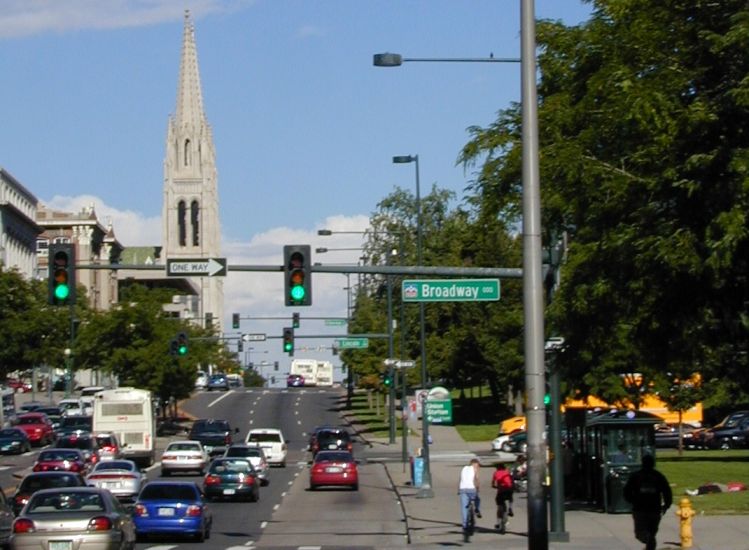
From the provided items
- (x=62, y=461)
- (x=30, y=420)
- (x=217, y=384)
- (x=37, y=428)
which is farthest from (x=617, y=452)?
(x=217, y=384)

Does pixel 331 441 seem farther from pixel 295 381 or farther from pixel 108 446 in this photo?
pixel 295 381

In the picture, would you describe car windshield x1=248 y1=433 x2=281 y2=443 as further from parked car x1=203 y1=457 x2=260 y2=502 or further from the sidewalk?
parked car x1=203 y1=457 x2=260 y2=502

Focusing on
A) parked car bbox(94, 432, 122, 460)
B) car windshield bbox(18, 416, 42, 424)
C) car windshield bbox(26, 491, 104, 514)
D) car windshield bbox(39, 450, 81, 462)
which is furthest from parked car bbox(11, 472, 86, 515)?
car windshield bbox(18, 416, 42, 424)

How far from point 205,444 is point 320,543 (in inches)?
1484

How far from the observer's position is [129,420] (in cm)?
6359

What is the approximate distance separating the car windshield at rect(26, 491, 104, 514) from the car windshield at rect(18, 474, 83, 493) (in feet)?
38.9

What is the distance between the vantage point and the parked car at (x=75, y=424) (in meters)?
70.1

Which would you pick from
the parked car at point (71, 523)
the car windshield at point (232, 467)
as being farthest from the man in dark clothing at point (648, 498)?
the car windshield at point (232, 467)

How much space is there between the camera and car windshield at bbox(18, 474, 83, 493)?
35250mm

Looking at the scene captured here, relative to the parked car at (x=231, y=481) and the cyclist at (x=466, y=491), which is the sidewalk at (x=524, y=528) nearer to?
the cyclist at (x=466, y=491)

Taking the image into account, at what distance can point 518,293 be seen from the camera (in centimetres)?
7906

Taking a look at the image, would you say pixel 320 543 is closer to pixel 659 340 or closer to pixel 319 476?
pixel 659 340

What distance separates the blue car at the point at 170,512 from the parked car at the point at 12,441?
3708 cm

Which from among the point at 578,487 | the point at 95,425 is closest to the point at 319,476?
the point at 578,487
